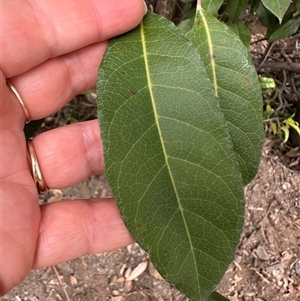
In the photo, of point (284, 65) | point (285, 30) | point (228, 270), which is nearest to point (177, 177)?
point (285, 30)

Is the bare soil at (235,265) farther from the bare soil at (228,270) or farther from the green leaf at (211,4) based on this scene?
the green leaf at (211,4)

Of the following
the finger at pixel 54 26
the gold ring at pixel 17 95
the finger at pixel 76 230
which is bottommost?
the finger at pixel 76 230

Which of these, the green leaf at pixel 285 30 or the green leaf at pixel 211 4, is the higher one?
the green leaf at pixel 211 4

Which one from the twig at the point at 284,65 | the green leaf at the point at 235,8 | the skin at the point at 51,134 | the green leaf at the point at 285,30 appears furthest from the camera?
the twig at the point at 284,65

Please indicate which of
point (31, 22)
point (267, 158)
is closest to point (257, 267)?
point (267, 158)

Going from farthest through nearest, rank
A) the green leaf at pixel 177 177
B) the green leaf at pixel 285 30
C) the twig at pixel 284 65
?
1. the twig at pixel 284 65
2. the green leaf at pixel 285 30
3. the green leaf at pixel 177 177

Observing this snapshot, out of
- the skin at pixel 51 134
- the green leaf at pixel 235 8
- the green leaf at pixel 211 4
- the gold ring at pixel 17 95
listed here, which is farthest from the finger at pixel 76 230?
the green leaf at pixel 235 8

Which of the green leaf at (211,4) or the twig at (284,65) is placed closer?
the green leaf at (211,4)
